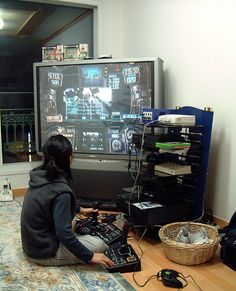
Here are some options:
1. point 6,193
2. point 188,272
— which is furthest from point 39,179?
point 6,193

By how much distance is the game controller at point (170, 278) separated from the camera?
1.88 m

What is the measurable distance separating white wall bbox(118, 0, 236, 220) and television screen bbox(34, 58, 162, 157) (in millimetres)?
309

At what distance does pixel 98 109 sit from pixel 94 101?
0.08 metres

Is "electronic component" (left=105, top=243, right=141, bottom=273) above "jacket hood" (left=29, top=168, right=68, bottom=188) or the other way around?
the other way around

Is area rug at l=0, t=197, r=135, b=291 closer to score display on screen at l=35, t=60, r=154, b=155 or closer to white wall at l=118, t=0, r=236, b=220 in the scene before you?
white wall at l=118, t=0, r=236, b=220

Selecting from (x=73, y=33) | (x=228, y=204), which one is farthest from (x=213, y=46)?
(x=73, y=33)

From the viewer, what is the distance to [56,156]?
1.97 metres

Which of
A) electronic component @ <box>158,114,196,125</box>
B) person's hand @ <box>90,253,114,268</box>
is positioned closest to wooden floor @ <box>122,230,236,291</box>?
person's hand @ <box>90,253,114,268</box>

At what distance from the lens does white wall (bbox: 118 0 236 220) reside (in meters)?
2.59

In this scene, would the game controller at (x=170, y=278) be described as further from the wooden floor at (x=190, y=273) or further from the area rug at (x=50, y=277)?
the area rug at (x=50, y=277)

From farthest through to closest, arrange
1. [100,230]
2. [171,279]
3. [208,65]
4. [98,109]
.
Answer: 1. [98,109]
2. [208,65]
3. [100,230]
4. [171,279]

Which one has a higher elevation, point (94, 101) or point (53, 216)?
point (94, 101)

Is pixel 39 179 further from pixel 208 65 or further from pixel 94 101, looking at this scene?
pixel 208 65

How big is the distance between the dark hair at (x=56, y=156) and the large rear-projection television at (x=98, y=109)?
104 centimetres
